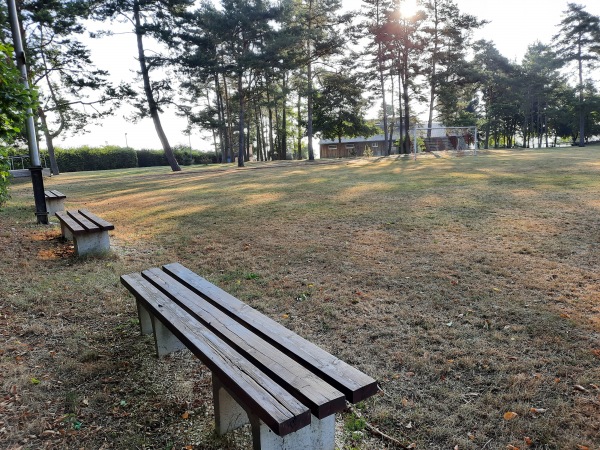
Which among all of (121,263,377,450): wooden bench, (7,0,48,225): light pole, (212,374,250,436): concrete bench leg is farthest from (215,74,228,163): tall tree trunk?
(212,374,250,436): concrete bench leg

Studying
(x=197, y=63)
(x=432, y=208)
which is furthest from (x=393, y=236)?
(x=197, y=63)

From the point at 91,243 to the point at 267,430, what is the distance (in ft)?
14.7

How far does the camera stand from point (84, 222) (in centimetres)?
549

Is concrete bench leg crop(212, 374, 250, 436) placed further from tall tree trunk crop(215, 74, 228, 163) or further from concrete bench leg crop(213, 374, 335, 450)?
tall tree trunk crop(215, 74, 228, 163)

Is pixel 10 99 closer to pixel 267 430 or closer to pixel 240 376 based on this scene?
pixel 240 376

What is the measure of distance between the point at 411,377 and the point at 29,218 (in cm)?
822

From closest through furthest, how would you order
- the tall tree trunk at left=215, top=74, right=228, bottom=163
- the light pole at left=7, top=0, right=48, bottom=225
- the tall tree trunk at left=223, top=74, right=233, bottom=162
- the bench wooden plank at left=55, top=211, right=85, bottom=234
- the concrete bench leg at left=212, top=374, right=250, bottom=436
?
1. the concrete bench leg at left=212, top=374, right=250, bottom=436
2. the bench wooden plank at left=55, top=211, right=85, bottom=234
3. the light pole at left=7, top=0, right=48, bottom=225
4. the tall tree trunk at left=215, top=74, right=228, bottom=163
5. the tall tree trunk at left=223, top=74, right=233, bottom=162

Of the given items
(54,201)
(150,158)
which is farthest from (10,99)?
(150,158)

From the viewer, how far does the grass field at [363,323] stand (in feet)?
7.15

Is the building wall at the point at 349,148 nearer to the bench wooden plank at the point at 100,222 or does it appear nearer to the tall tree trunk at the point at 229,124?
the tall tree trunk at the point at 229,124

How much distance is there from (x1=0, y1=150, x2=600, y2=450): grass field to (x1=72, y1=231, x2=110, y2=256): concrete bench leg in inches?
7.4

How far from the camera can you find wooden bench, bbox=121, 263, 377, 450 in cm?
159

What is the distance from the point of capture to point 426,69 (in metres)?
29.9

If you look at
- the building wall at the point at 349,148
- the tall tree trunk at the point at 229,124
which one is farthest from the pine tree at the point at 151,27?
the building wall at the point at 349,148
